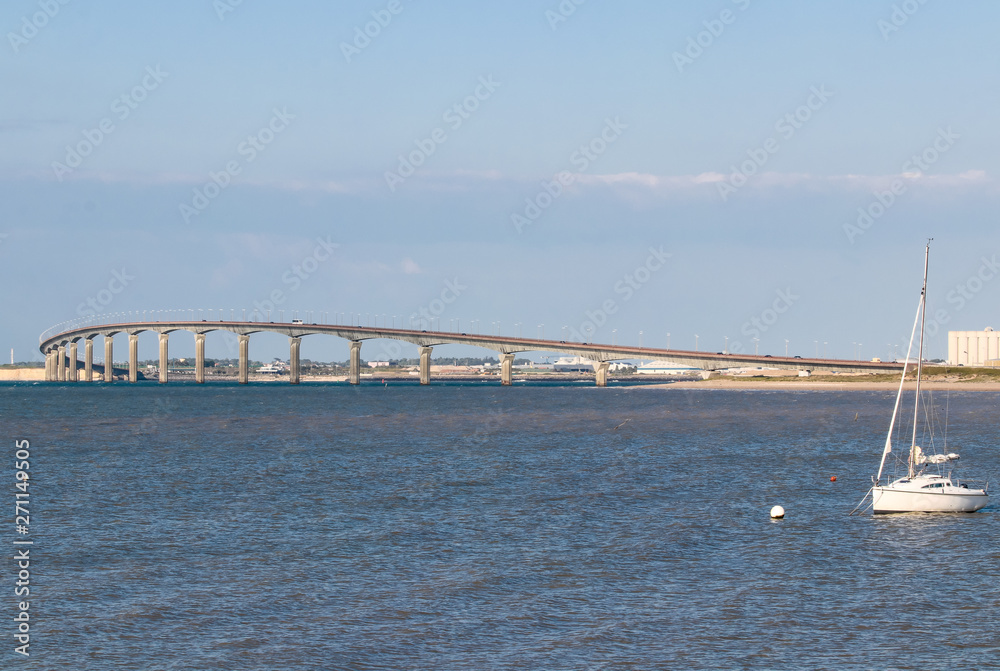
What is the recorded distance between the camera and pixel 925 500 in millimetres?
40375

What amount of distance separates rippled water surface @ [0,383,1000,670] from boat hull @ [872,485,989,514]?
2.96 ft

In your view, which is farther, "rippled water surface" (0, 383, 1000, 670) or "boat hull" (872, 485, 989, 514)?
"boat hull" (872, 485, 989, 514)

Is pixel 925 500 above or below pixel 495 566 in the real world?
above

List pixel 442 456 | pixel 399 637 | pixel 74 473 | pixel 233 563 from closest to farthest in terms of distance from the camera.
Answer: pixel 399 637 → pixel 233 563 → pixel 74 473 → pixel 442 456

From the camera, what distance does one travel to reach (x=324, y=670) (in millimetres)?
21422

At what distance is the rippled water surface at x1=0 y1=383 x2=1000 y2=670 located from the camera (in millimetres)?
22922

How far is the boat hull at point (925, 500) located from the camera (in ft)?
132

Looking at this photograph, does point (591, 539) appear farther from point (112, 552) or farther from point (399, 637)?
point (112, 552)

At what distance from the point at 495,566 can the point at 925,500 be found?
61.2 ft

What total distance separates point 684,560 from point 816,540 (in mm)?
5971

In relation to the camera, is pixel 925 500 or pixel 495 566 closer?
Answer: pixel 495 566

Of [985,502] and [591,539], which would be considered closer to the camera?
[591,539]

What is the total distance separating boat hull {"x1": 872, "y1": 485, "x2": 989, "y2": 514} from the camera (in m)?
40.2

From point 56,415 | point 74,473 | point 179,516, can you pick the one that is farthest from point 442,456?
point 56,415
